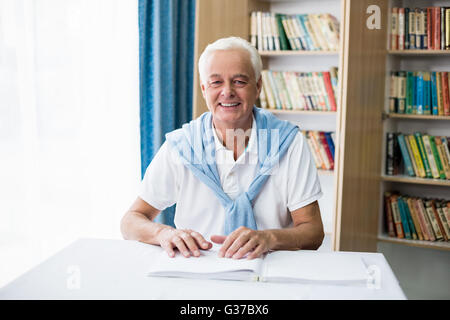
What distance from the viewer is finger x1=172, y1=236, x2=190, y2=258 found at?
4.25 ft

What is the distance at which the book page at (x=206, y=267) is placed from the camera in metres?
1.16

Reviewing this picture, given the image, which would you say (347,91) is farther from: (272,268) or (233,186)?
(272,268)

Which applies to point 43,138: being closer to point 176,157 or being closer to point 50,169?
point 50,169

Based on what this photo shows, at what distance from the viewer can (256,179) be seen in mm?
1694

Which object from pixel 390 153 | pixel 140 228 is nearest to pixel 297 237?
pixel 140 228

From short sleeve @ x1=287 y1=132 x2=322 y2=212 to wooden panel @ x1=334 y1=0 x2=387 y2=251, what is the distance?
887 mm

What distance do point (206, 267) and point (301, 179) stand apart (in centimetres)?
64

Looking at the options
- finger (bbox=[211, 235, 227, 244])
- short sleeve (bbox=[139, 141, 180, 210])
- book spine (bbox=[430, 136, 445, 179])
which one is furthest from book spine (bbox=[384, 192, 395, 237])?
finger (bbox=[211, 235, 227, 244])

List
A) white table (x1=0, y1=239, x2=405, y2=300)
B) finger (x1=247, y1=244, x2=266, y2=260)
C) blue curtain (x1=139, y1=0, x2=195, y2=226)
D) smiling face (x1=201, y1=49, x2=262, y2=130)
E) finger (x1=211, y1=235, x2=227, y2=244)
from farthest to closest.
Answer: blue curtain (x1=139, y1=0, x2=195, y2=226)
smiling face (x1=201, y1=49, x2=262, y2=130)
finger (x1=211, y1=235, x2=227, y2=244)
finger (x1=247, y1=244, x2=266, y2=260)
white table (x1=0, y1=239, x2=405, y2=300)

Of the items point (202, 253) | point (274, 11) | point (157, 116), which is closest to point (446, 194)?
point (274, 11)

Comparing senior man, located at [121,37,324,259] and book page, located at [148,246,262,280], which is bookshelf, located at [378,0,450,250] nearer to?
senior man, located at [121,37,324,259]

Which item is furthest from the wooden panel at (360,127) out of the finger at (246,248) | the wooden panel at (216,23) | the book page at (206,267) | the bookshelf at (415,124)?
the book page at (206,267)

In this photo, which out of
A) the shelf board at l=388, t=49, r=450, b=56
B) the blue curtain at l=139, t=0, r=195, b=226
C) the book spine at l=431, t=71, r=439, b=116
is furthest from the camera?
the book spine at l=431, t=71, r=439, b=116

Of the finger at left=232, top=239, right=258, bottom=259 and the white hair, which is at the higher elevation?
the white hair
